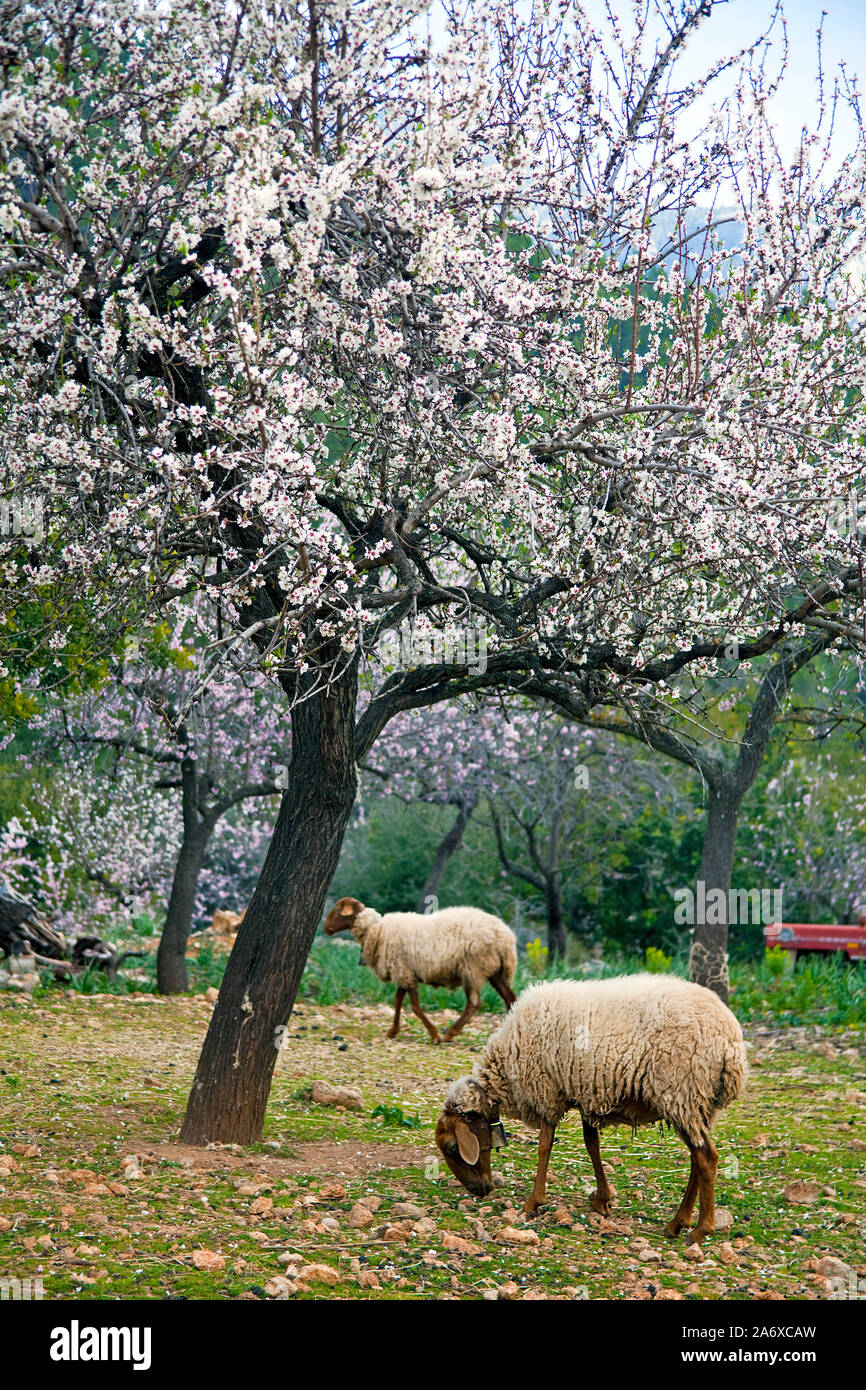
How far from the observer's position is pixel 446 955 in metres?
11.7

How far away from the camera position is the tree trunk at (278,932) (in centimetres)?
707

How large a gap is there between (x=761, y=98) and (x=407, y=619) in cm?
460

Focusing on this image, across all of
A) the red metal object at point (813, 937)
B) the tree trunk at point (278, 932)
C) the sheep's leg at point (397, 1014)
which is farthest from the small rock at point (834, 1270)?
the red metal object at point (813, 937)

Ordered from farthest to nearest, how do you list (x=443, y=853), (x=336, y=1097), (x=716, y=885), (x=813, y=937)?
(x=443, y=853), (x=813, y=937), (x=716, y=885), (x=336, y=1097)

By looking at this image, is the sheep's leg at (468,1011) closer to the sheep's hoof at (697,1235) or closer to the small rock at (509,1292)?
the sheep's hoof at (697,1235)

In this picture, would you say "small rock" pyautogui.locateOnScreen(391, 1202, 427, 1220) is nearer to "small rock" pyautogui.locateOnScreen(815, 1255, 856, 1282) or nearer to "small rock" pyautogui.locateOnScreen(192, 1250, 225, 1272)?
"small rock" pyautogui.locateOnScreen(192, 1250, 225, 1272)

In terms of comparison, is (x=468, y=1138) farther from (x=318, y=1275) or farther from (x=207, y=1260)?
(x=207, y=1260)

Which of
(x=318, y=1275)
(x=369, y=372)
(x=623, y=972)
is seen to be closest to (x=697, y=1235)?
(x=318, y=1275)

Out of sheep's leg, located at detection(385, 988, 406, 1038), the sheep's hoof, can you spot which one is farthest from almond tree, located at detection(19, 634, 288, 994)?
the sheep's hoof

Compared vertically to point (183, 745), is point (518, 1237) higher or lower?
lower

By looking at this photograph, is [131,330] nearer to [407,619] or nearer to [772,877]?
[407,619]

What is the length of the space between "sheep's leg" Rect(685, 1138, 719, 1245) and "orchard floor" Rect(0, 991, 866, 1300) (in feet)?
0.35

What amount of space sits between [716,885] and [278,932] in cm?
586

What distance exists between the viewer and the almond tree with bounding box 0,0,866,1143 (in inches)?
217
